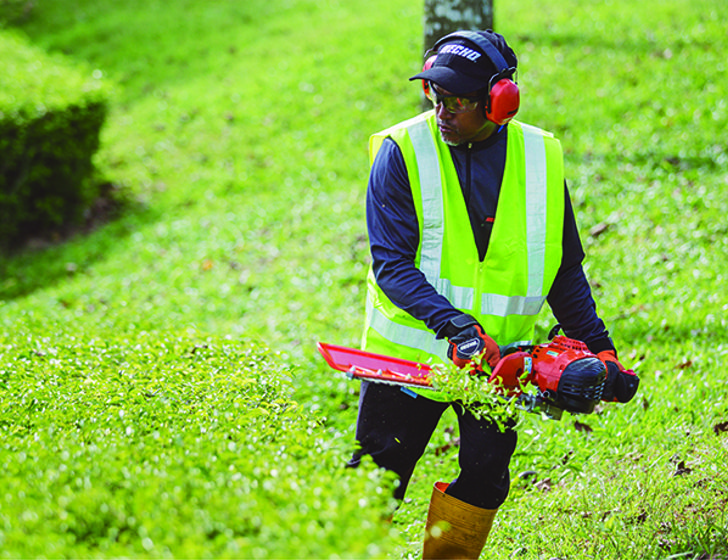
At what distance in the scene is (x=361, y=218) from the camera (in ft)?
23.0

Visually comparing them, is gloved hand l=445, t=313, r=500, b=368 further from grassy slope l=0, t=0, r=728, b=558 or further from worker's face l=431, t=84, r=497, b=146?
grassy slope l=0, t=0, r=728, b=558

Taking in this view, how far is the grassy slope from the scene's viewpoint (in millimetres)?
3430

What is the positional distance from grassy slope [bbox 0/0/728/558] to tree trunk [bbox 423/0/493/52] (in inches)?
84.0

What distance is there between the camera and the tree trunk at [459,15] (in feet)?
14.2

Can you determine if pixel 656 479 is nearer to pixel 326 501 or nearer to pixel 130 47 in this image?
pixel 326 501

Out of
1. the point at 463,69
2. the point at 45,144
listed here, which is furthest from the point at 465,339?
the point at 45,144

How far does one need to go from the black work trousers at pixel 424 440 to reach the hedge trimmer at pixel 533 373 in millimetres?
135

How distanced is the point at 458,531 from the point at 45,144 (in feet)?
23.7

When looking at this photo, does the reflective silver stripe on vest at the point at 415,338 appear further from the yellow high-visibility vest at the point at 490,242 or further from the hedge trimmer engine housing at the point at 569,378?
the hedge trimmer engine housing at the point at 569,378

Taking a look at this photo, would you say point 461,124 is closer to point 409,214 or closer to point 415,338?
point 409,214

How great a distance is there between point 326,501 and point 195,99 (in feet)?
33.6

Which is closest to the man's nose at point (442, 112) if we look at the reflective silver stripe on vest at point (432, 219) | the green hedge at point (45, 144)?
the reflective silver stripe on vest at point (432, 219)

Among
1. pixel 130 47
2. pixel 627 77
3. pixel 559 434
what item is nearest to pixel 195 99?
pixel 130 47

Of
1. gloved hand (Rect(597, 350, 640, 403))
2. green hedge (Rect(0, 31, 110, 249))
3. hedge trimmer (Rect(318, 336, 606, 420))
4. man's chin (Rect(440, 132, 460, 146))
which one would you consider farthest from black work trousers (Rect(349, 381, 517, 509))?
green hedge (Rect(0, 31, 110, 249))
